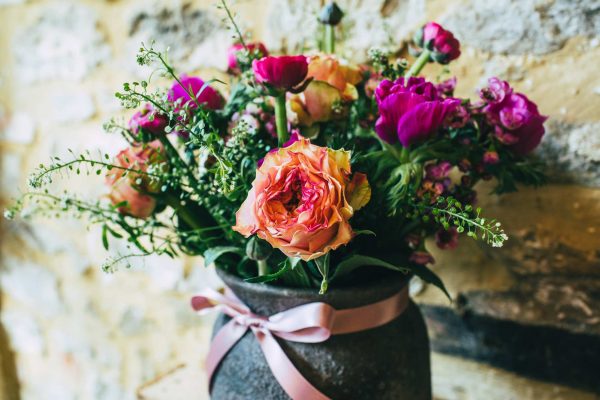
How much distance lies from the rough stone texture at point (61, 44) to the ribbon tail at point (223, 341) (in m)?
0.87

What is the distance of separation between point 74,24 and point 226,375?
1026 millimetres

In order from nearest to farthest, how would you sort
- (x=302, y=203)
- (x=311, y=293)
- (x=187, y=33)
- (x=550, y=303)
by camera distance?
1. (x=302, y=203)
2. (x=311, y=293)
3. (x=550, y=303)
4. (x=187, y=33)

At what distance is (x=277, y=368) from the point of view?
2.29ft

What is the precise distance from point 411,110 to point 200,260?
2.70 ft

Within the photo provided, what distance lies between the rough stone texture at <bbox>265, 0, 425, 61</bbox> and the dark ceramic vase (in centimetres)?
44

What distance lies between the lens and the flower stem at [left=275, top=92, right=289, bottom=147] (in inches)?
26.5

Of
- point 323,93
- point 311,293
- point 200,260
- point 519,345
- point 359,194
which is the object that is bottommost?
point 519,345

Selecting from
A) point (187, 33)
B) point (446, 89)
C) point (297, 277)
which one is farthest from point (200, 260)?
point (446, 89)

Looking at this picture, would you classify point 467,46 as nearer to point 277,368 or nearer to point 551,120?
point 551,120

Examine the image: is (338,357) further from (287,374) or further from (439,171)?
(439,171)

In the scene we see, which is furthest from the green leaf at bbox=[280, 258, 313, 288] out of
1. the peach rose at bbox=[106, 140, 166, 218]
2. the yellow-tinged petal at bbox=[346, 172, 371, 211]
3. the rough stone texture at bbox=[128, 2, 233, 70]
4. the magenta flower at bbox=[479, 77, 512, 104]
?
the rough stone texture at bbox=[128, 2, 233, 70]

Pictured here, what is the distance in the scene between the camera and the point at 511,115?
0.69m

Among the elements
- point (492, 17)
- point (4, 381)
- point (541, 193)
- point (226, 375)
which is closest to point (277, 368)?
point (226, 375)

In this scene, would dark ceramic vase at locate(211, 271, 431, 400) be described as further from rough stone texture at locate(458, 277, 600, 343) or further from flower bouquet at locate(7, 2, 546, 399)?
rough stone texture at locate(458, 277, 600, 343)
